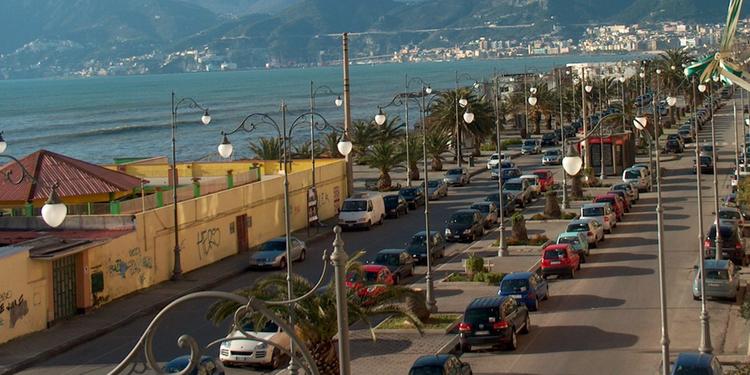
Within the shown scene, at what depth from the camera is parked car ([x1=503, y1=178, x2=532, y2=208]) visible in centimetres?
5350

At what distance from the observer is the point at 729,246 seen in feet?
121

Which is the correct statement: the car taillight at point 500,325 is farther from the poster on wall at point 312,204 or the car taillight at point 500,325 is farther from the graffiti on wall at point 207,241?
the poster on wall at point 312,204

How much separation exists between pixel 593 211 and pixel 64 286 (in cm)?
2020

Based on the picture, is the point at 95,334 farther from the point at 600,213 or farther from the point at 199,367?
the point at 600,213

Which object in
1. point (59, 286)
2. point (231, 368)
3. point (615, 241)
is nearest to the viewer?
point (231, 368)

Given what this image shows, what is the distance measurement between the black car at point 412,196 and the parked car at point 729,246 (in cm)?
1916

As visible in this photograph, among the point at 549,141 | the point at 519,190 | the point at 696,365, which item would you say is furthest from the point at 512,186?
the point at 549,141

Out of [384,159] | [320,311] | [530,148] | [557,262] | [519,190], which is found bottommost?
[557,262]

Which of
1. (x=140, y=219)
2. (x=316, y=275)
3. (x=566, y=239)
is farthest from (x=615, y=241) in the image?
(x=140, y=219)

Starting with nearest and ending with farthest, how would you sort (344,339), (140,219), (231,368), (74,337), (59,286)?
(344,339), (231,368), (74,337), (59,286), (140,219)

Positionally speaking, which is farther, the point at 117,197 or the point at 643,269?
the point at 117,197

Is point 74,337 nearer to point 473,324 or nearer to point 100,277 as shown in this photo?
point 100,277

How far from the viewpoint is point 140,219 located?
36344 millimetres

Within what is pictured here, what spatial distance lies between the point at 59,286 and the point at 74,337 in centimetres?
279
